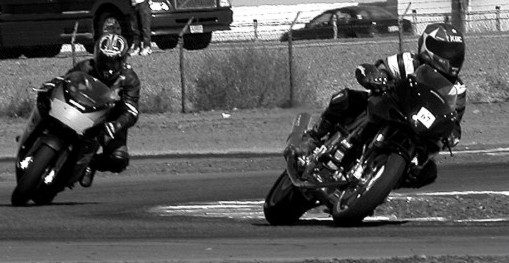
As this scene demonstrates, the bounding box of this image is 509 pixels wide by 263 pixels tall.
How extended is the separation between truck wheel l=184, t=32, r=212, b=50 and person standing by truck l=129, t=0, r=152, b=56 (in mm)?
1958

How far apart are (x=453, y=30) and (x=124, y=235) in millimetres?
2951

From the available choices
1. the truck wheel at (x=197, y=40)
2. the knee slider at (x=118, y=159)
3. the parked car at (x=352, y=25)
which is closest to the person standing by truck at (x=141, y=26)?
the truck wheel at (x=197, y=40)

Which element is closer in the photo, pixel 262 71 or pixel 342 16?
pixel 262 71

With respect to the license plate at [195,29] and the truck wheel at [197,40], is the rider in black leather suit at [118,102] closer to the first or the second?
the license plate at [195,29]

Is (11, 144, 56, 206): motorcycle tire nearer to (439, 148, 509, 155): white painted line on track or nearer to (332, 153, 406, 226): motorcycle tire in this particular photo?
(332, 153, 406, 226): motorcycle tire

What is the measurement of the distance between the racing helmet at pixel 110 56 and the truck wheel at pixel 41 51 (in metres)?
14.9

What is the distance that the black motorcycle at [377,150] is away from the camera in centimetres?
1102

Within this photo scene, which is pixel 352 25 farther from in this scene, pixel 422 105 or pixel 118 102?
pixel 422 105

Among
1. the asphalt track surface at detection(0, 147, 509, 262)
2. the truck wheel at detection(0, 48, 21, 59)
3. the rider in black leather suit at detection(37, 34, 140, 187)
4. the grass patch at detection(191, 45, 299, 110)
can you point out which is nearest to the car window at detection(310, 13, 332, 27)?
the truck wheel at detection(0, 48, 21, 59)

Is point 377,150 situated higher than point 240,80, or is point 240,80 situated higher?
point 377,150

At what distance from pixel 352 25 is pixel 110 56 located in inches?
815

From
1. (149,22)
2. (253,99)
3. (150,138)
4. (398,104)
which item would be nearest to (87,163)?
(398,104)

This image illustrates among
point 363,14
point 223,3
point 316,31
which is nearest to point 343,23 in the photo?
point 316,31

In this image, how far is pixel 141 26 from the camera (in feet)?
85.6
